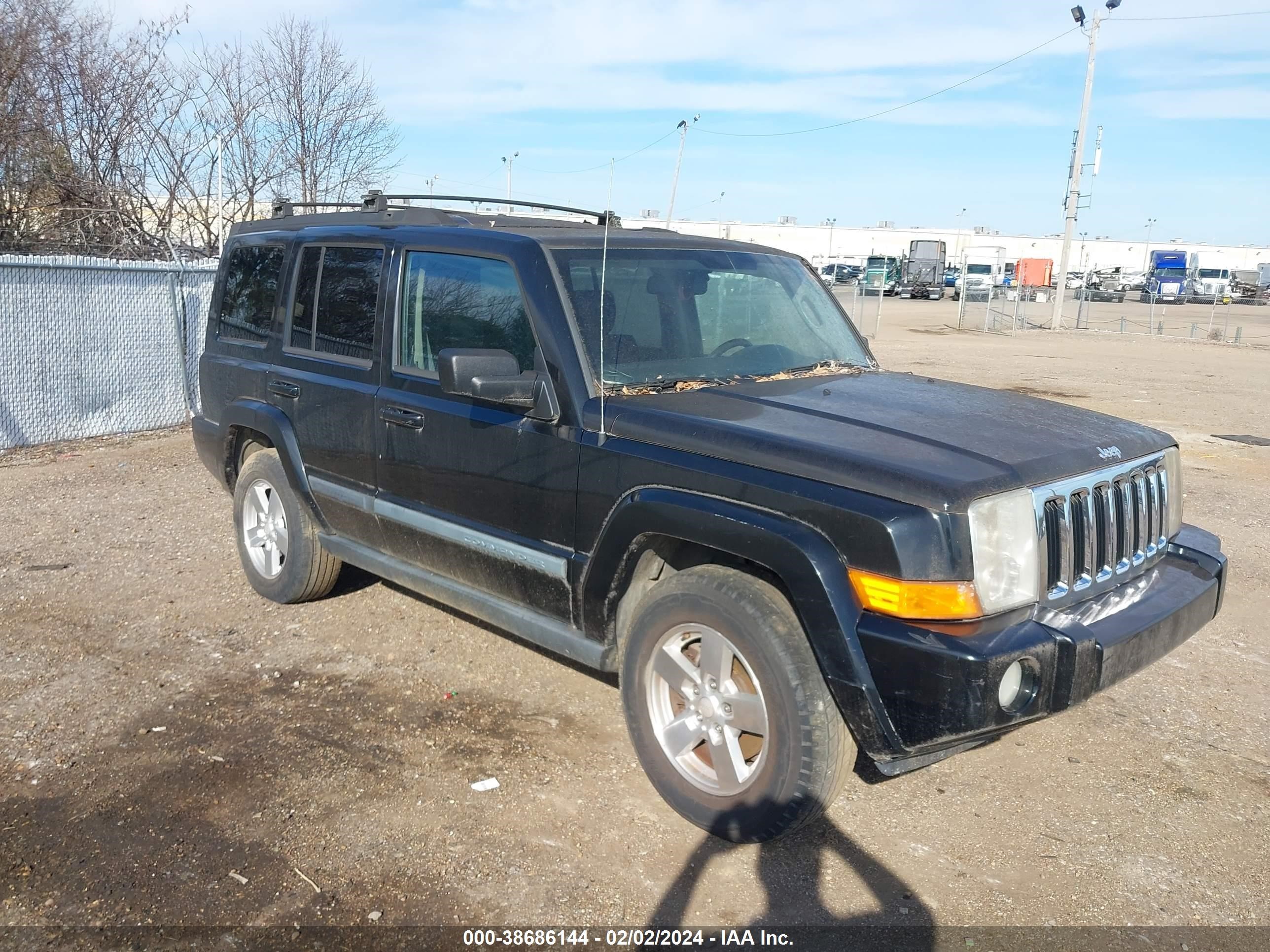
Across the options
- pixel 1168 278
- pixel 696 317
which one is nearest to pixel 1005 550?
pixel 696 317

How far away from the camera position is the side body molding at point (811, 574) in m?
3.05

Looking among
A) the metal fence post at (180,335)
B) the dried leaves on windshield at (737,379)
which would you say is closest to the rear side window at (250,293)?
the dried leaves on windshield at (737,379)

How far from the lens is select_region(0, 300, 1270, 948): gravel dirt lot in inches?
125

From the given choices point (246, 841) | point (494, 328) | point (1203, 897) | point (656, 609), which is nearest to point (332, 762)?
point (246, 841)

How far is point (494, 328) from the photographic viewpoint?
4223mm

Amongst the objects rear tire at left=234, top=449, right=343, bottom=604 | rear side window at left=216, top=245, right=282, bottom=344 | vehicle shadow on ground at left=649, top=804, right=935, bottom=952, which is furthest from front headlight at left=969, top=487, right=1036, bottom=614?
rear side window at left=216, top=245, right=282, bottom=344

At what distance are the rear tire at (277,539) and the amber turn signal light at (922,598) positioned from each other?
3224mm

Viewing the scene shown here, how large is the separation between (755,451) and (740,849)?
127cm

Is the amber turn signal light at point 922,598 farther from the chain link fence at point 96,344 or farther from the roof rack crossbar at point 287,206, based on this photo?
the chain link fence at point 96,344

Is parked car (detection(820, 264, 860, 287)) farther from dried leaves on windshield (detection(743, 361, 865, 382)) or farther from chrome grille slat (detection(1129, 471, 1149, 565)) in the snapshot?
chrome grille slat (detection(1129, 471, 1149, 565))

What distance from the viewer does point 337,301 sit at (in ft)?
Result: 16.6

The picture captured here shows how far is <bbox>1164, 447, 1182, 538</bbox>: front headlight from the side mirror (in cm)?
231

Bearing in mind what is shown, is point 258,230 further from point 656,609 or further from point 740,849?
point 740,849

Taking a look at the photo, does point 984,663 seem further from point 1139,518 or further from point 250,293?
point 250,293
